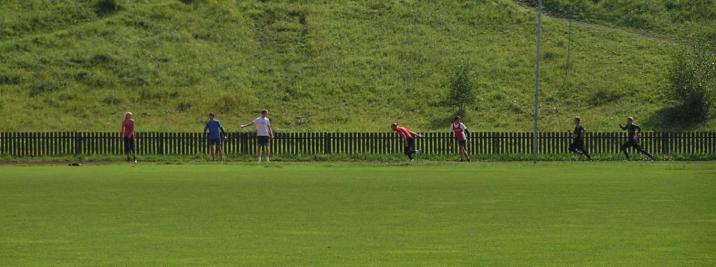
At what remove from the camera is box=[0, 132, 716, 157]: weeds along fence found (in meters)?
52.9

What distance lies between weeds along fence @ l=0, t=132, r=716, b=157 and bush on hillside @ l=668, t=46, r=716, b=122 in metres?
20.3

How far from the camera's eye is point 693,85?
7306 centimetres

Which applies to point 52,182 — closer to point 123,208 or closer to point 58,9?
point 123,208

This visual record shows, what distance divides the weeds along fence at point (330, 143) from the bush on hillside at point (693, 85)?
66.5ft

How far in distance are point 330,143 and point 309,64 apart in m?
33.0

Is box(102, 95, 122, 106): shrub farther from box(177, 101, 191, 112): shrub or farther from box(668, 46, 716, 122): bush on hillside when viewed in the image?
box(668, 46, 716, 122): bush on hillside

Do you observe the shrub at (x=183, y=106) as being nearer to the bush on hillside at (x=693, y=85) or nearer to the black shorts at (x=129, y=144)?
the bush on hillside at (x=693, y=85)

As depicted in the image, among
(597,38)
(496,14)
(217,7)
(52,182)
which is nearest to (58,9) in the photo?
(217,7)

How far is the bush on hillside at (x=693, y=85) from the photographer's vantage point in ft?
240

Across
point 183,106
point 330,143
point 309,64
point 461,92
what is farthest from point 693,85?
point 330,143

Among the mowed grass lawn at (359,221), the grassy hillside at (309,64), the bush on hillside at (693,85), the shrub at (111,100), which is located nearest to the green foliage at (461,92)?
the grassy hillside at (309,64)

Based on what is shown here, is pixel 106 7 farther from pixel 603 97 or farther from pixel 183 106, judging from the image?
pixel 603 97

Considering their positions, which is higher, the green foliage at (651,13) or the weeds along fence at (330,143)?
the green foliage at (651,13)

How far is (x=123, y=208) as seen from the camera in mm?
20438
